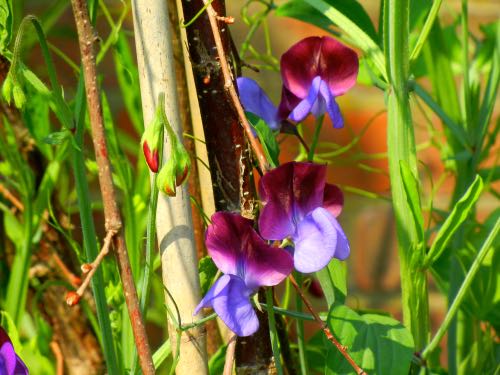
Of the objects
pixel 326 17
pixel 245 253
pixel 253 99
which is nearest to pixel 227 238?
pixel 245 253

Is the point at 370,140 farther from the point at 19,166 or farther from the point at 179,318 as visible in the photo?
the point at 179,318

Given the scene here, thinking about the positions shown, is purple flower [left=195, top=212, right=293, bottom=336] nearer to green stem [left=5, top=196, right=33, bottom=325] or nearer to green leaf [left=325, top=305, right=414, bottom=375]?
green leaf [left=325, top=305, right=414, bottom=375]

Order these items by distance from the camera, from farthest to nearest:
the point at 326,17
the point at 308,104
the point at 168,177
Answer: the point at 326,17
the point at 308,104
the point at 168,177

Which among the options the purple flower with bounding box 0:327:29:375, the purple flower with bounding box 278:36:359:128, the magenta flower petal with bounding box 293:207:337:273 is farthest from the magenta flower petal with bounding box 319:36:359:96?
the purple flower with bounding box 0:327:29:375

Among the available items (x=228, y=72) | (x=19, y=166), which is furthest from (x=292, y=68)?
(x=19, y=166)

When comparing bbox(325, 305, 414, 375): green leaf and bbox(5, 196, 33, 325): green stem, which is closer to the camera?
bbox(325, 305, 414, 375): green leaf

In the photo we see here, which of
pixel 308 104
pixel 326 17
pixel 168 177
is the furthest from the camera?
pixel 326 17

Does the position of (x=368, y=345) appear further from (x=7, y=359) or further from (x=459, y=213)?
(x=7, y=359)
